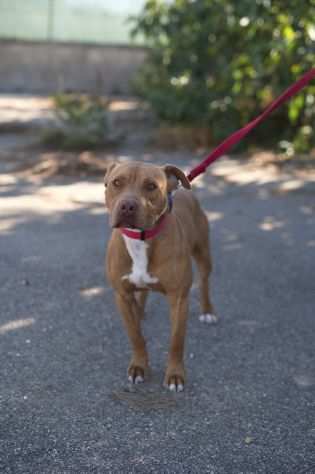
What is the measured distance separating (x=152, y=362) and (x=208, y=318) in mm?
719

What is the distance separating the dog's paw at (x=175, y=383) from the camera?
136 inches

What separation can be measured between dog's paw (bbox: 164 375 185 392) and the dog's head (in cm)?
89

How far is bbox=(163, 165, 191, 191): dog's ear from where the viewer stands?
3459 millimetres

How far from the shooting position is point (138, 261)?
342 centimetres

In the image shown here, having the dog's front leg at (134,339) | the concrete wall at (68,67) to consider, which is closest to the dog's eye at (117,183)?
the dog's front leg at (134,339)

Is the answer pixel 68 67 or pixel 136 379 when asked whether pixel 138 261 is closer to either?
pixel 136 379

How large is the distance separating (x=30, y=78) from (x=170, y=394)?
14.1 metres

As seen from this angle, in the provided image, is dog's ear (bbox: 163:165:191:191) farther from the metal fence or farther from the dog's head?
the metal fence

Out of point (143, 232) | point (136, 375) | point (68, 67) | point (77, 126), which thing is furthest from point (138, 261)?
point (68, 67)

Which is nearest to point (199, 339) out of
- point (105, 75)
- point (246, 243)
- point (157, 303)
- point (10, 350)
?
point (157, 303)

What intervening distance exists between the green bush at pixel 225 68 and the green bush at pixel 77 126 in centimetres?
112

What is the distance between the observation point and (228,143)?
13.5 ft

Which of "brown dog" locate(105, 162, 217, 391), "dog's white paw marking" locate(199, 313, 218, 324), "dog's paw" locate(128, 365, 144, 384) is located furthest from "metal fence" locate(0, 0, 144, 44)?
"dog's paw" locate(128, 365, 144, 384)

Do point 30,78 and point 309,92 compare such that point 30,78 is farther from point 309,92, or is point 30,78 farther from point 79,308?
point 79,308
